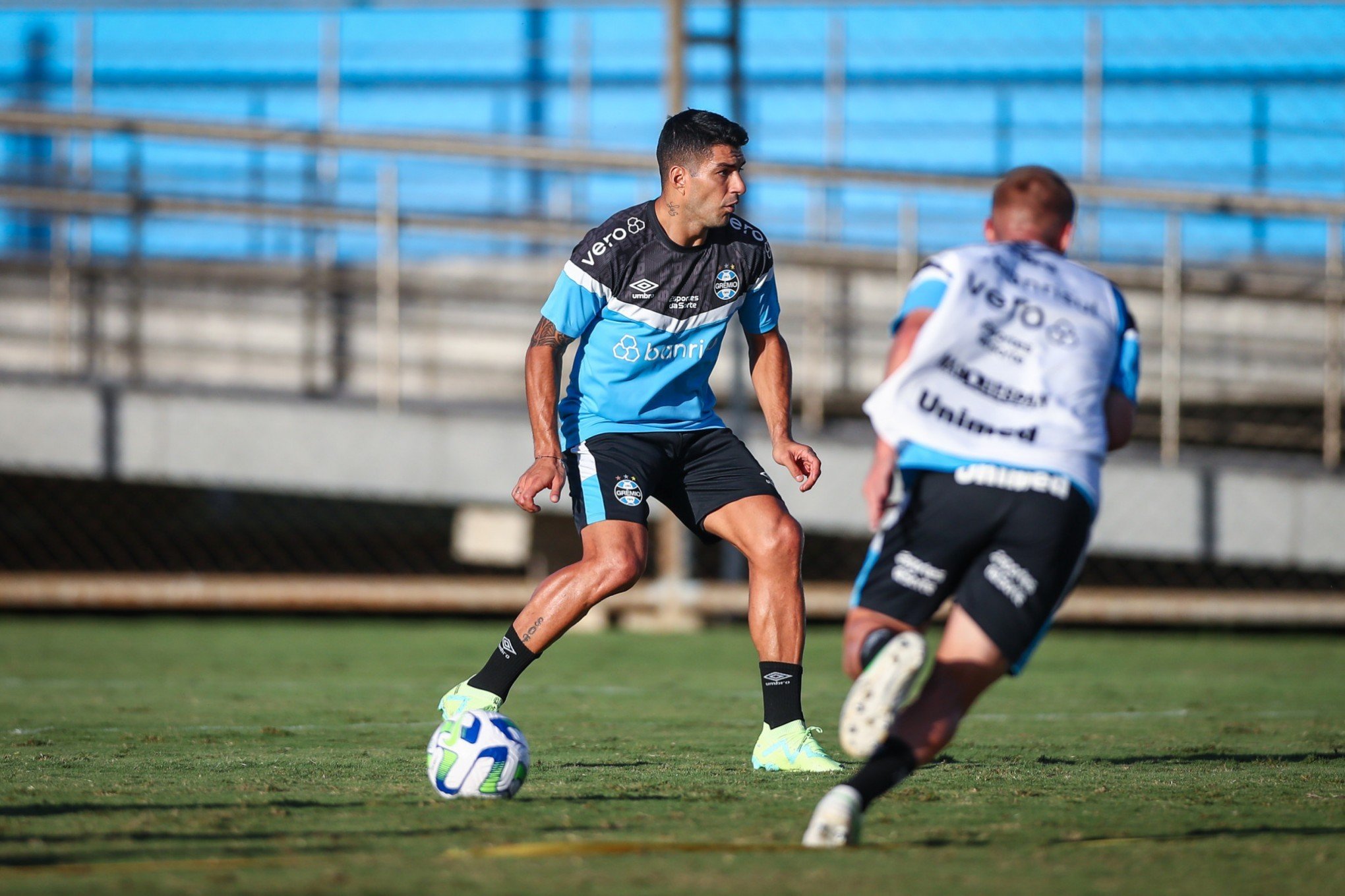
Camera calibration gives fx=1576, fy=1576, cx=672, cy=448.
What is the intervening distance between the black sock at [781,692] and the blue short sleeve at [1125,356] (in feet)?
4.64

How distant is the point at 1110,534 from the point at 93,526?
7367mm

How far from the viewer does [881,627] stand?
3076 millimetres

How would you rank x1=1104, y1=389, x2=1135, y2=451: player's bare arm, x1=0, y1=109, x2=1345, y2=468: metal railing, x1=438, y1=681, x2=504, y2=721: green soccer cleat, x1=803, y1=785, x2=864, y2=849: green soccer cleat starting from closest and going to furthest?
x1=803, y1=785, x2=864, y2=849: green soccer cleat < x1=1104, y1=389, x2=1135, y2=451: player's bare arm < x1=438, y1=681, x2=504, y2=721: green soccer cleat < x1=0, y1=109, x2=1345, y2=468: metal railing

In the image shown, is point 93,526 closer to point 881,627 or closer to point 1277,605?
point 1277,605

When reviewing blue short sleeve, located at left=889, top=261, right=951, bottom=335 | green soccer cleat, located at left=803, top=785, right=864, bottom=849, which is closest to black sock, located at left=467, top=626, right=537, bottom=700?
green soccer cleat, located at left=803, top=785, right=864, bottom=849

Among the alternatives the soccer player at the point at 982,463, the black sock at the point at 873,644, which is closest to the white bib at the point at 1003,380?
the soccer player at the point at 982,463

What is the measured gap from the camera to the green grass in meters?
2.70

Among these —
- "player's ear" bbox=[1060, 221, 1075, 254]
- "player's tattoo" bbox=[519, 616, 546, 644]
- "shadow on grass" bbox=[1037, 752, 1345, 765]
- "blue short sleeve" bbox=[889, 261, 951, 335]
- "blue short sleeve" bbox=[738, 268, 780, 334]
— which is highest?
"player's ear" bbox=[1060, 221, 1075, 254]

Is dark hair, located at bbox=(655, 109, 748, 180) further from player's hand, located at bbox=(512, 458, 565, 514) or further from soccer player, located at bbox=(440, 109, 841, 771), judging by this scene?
player's hand, located at bbox=(512, 458, 565, 514)

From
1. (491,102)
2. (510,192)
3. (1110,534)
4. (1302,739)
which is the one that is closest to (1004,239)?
(1302,739)

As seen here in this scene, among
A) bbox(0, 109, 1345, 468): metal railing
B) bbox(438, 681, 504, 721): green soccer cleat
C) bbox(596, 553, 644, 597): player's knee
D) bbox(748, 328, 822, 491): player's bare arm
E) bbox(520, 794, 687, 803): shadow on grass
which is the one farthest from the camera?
bbox(0, 109, 1345, 468): metal railing

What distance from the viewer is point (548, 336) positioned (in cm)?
446

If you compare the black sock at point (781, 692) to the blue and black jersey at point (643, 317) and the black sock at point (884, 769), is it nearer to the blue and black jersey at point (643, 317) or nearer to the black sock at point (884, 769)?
the blue and black jersey at point (643, 317)

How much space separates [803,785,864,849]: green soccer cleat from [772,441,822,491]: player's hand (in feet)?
4.99
